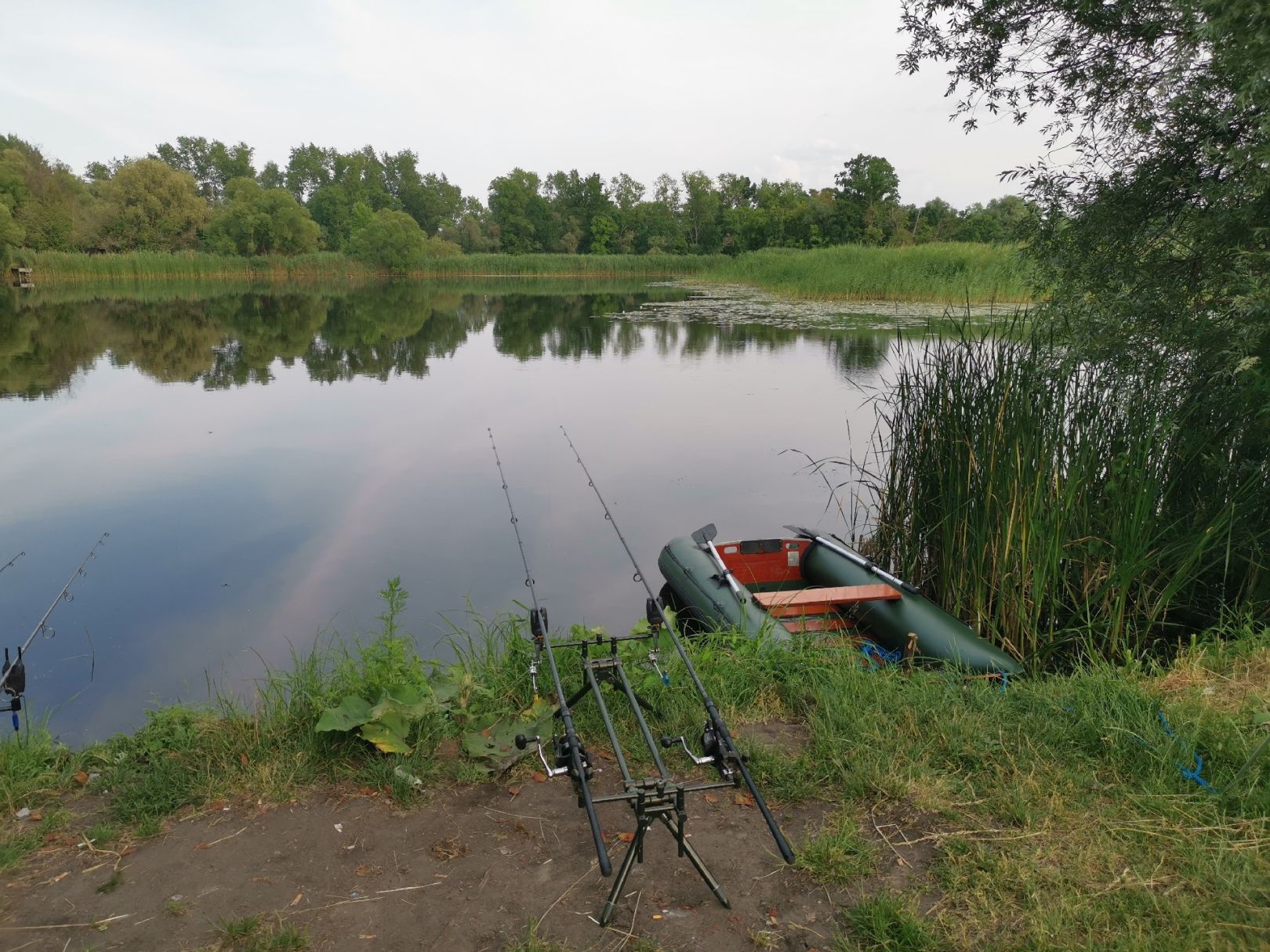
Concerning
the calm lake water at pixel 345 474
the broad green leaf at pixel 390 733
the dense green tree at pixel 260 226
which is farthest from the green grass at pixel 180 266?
the broad green leaf at pixel 390 733

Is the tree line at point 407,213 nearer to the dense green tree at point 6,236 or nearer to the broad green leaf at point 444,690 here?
the dense green tree at point 6,236

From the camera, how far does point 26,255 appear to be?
30.3 metres

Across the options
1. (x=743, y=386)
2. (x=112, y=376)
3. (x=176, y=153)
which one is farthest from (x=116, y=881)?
(x=176, y=153)

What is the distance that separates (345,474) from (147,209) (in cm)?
4125

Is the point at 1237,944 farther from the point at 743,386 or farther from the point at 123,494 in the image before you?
the point at 743,386

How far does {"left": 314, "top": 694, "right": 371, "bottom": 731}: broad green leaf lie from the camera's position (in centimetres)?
279

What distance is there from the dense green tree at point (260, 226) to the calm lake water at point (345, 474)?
24.9m

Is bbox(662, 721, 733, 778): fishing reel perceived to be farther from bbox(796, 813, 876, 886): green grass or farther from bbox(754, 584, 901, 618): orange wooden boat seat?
bbox(754, 584, 901, 618): orange wooden boat seat

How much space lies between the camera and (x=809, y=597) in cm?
431

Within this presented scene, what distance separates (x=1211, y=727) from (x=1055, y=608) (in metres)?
1.52

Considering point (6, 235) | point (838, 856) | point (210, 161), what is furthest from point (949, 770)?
point (210, 161)

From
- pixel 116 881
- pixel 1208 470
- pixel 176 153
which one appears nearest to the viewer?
pixel 116 881

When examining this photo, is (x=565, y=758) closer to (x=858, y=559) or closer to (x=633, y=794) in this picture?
(x=633, y=794)

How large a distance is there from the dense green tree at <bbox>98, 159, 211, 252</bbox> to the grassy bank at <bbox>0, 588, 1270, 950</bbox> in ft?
149
